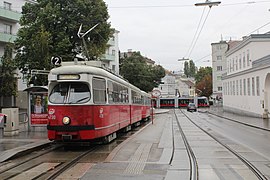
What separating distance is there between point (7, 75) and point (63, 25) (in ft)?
26.9

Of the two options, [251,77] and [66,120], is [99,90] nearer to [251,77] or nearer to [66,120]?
[66,120]

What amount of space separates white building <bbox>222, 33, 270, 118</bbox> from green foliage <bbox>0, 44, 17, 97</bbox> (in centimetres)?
2543

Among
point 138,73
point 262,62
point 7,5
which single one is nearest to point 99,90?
point 262,62

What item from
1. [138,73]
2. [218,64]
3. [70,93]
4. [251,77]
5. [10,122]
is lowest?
[10,122]

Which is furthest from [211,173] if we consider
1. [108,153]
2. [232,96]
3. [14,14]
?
[232,96]

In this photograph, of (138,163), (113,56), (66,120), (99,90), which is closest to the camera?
(138,163)

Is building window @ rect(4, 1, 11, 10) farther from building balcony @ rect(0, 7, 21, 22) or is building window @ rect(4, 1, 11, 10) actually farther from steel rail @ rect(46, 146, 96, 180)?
steel rail @ rect(46, 146, 96, 180)

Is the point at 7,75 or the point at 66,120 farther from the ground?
the point at 7,75

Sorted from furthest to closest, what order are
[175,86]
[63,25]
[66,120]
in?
[175,86]
[63,25]
[66,120]

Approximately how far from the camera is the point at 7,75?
34719mm

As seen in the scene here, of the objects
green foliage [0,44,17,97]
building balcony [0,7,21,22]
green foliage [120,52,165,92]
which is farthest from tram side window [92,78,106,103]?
green foliage [120,52,165,92]

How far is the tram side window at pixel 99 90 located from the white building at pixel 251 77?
26.2 m

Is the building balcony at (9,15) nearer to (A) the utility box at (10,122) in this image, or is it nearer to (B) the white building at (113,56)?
(A) the utility box at (10,122)

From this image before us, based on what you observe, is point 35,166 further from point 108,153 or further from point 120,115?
point 120,115
